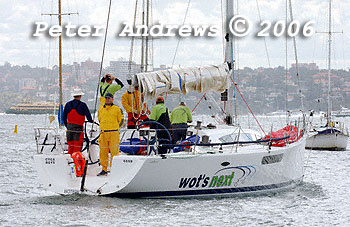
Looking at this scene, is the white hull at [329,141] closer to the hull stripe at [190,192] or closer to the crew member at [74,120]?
the hull stripe at [190,192]

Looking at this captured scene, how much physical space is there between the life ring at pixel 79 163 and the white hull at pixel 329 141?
26.0 meters

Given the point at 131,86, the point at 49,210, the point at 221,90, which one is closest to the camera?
the point at 49,210

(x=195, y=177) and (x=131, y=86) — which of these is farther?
(x=131, y=86)

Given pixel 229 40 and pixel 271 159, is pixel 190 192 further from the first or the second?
pixel 229 40

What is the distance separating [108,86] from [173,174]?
8.86 feet

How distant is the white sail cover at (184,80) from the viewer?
48.4 feet

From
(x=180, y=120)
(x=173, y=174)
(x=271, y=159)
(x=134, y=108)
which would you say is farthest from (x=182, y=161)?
(x=134, y=108)

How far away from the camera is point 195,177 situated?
13.7m

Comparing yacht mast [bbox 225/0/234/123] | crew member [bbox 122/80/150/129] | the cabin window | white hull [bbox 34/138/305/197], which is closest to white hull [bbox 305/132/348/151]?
yacht mast [bbox 225/0/234/123]

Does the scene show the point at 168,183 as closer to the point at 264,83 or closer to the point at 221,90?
the point at 221,90

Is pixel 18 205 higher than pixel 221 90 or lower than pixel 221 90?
lower

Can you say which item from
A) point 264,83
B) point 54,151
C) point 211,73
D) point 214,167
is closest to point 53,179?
point 54,151

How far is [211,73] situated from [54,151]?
4301mm

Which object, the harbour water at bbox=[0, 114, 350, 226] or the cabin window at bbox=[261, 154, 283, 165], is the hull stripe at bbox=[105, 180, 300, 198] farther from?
the cabin window at bbox=[261, 154, 283, 165]
